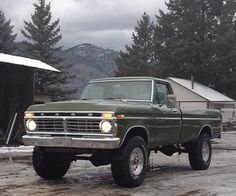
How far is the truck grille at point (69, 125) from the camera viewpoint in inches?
341

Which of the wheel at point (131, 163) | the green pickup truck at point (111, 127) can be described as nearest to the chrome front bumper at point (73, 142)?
the green pickup truck at point (111, 127)

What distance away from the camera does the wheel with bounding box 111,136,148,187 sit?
866 cm

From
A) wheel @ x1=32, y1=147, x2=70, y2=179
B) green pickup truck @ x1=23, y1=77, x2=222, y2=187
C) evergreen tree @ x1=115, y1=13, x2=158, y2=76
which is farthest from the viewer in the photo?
evergreen tree @ x1=115, y1=13, x2=158, y2=76

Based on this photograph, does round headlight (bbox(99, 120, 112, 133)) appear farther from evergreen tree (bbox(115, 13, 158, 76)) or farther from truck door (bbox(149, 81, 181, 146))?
evergreen tree (bbox(115, 13, 158, 76))

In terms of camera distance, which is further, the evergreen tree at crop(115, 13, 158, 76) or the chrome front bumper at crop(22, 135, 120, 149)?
the evergreen tree at crop(115, 13, 158, 76)

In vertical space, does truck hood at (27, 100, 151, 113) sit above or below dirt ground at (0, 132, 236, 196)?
above

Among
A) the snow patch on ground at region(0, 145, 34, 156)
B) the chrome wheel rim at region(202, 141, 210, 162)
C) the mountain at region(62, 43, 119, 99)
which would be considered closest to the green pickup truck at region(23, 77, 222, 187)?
the chrome wheel rim at region(202, 141, 210, 162)

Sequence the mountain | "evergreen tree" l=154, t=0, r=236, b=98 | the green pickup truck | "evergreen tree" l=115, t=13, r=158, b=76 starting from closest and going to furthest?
the green pickup truck < "evergreen tree" l=154, t=0, r=236, b=98 < "evergreen tree" l=115, t=13, r=158, b=76 < the mountain

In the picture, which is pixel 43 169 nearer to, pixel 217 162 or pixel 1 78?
pixel 217 162

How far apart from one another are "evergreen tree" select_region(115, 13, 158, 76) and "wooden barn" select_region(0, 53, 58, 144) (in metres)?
44.5

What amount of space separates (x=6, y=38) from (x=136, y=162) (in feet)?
114

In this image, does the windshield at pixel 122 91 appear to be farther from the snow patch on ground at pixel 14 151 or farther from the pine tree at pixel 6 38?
the pine tree at pixel 6 38

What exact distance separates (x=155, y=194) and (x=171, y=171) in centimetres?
333

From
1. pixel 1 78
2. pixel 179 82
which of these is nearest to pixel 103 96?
pixel 1 78
